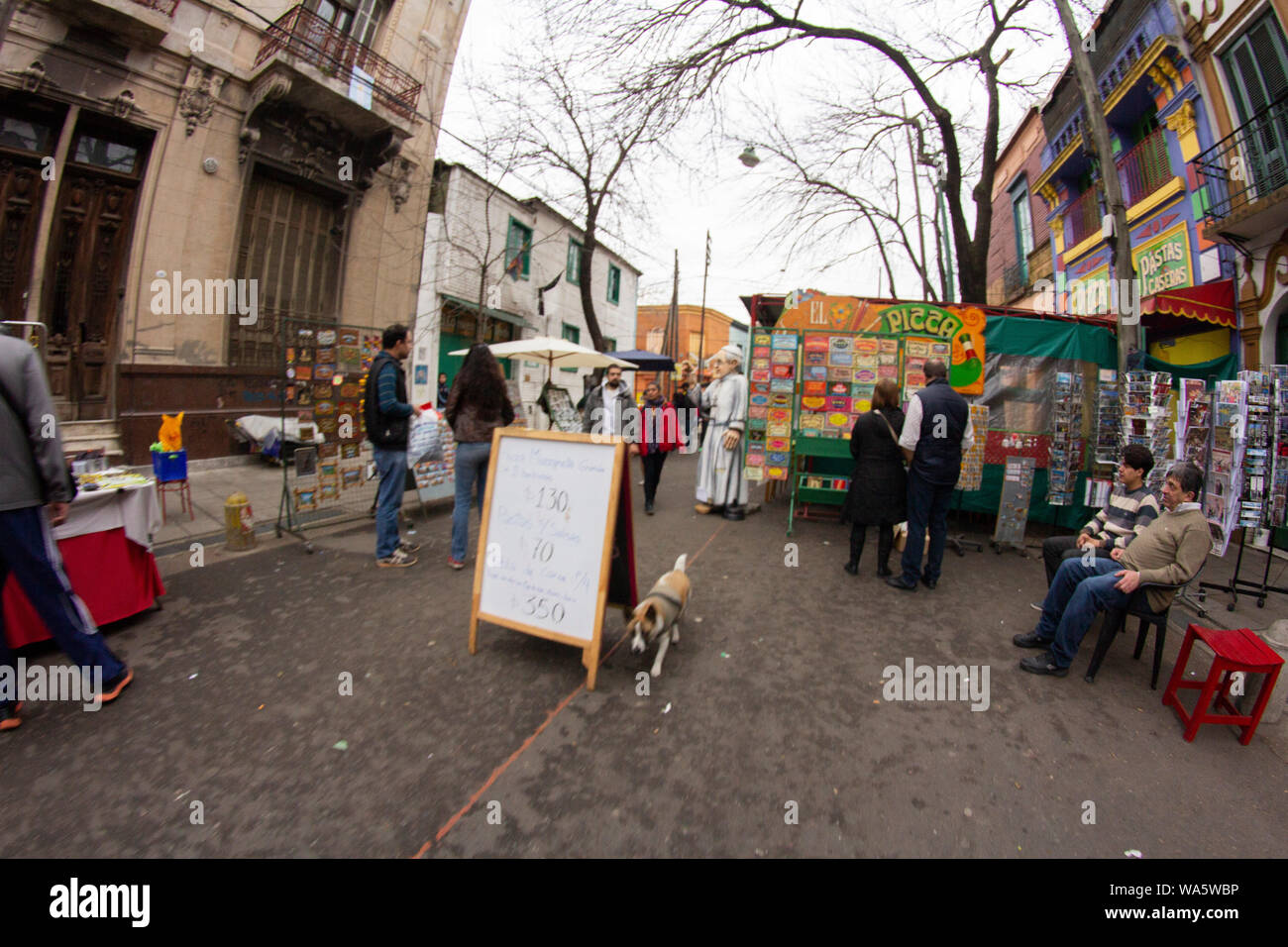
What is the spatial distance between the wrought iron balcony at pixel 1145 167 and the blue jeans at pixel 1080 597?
31.1ft

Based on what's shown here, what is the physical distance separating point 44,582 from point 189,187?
950cm

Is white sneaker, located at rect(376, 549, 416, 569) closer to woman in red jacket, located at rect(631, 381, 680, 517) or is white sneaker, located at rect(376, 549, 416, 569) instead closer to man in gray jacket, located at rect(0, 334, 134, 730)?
man in gray jacket, located at rect(0, 334, 134, 730)

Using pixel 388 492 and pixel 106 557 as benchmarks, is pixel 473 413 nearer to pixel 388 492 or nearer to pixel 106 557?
pixel 388 492

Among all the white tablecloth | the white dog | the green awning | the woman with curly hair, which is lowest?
the white dog

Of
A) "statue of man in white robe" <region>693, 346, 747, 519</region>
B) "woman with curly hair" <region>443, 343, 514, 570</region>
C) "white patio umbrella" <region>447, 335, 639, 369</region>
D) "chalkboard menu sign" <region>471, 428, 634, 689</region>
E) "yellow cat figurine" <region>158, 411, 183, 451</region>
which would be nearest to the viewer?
"chalkboard menu sign" <region>471, 428, 634, 689</region>

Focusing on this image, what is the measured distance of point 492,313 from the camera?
1570 centimetres

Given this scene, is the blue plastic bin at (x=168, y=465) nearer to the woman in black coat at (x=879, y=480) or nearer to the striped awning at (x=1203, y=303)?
the woman in black coat at (x=879, y=480)

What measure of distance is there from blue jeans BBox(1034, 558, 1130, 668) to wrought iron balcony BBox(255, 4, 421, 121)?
43.4ft

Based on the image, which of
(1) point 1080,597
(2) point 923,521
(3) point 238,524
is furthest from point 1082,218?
(3) point 238,524

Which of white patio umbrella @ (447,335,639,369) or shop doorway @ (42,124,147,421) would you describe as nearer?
shop doorway @ (42,124,147,421)

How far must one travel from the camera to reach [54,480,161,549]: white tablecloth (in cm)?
335

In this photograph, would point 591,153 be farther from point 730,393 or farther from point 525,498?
point 525,498

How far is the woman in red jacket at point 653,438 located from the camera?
716 cm

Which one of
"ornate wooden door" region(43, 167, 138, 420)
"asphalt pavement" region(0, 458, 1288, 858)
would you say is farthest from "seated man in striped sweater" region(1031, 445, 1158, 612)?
"ornate wooden door" region(43, 167, 138, 420)
